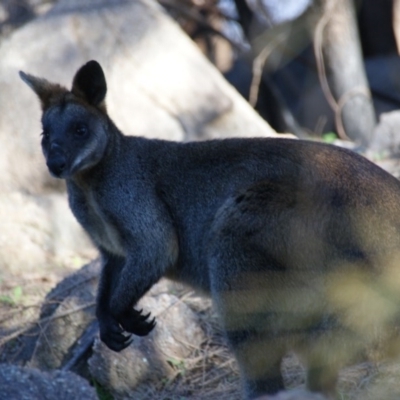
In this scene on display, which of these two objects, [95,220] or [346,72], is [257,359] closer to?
[95,220]

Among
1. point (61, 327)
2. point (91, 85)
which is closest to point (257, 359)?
point (91, 85)

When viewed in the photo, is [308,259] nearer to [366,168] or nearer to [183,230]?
[366,168]

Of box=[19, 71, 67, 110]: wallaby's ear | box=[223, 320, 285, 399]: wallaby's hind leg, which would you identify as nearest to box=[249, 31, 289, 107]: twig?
box=[19, 71, 67, 110]: wallaby's ear

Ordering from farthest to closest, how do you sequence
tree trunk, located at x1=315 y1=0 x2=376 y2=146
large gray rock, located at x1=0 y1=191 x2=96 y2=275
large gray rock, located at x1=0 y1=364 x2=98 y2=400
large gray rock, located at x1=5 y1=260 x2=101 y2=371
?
tree trunk, located at x1=315 y1=0 x2=376 y2=146 < large gray rock, located at x1=0 y1=191 x2=96 y2=275 < large gray rock, located at x1=5 y1=260 x2=101 y2=371 < large gray rock, located at x1=0 y1=364 x2=98 y2=400

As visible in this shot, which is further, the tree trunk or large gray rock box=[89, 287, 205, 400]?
the tree trunk

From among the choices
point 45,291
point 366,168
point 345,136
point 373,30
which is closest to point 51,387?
point 366,168

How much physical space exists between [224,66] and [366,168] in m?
11.1

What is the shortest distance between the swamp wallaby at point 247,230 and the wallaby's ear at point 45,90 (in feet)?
0.04

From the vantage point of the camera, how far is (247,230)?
4812 mm

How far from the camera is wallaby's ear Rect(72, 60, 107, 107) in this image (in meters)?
5.61

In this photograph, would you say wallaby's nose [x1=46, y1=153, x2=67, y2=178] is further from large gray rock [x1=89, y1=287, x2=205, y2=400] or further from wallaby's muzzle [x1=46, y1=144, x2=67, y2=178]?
large gray rock [x1=89, y1=287, x2=205, y2=400]

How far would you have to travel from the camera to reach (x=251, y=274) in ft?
15.7

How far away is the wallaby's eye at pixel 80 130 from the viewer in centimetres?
551

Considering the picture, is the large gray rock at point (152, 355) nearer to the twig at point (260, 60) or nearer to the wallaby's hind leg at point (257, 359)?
the wallaby's hind leg at point (257, 359)
